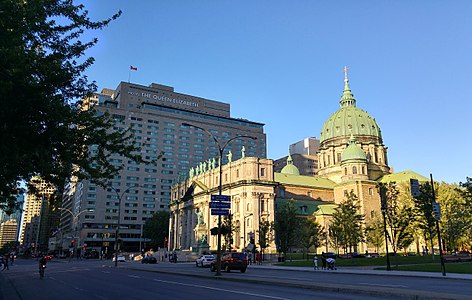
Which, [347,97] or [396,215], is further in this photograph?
[347,97]

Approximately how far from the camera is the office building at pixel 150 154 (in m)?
135

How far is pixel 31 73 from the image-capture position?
11.3 metres

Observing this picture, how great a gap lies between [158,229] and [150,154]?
36.9 meters

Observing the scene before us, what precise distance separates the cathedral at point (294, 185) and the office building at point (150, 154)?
19.3 metres

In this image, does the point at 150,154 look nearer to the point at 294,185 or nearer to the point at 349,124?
the point at 294,185

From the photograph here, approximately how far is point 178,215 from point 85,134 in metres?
103

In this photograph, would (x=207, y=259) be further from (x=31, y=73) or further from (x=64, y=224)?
(x=64, y=224)

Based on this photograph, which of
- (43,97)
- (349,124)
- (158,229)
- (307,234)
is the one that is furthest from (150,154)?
(43,97)

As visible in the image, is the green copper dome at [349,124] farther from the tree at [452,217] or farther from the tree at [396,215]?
the tree at [452,217]

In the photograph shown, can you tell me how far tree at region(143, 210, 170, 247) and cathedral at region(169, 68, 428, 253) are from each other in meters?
7.80

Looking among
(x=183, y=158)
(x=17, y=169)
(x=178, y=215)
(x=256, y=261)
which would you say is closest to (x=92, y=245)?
(x=178, y=215)

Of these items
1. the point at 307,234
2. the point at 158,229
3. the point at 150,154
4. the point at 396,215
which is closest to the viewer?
the point at 396,215

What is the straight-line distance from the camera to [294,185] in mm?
100812

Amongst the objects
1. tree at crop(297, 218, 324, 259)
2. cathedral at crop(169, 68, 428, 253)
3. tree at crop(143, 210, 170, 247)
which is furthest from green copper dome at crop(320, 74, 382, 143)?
tree at crop(143, 210, 170, 247)
